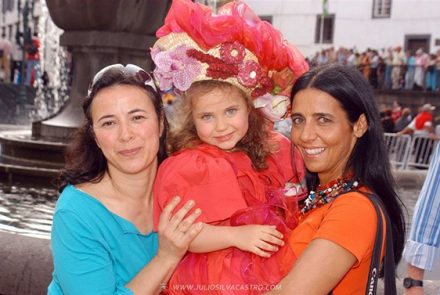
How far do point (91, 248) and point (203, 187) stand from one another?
501 mm

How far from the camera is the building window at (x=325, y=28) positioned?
3881 cm

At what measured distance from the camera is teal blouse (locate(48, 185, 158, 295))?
7.88 feet

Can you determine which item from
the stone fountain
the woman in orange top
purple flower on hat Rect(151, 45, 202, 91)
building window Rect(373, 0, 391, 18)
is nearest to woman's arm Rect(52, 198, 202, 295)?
the woman in orange top

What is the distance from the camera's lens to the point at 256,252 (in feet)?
8.00

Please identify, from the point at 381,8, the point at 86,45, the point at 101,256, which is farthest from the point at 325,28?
the point at 101,256

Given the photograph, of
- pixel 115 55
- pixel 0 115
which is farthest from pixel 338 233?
pixel 0 115

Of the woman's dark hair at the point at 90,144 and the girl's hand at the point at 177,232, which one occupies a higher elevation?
the woman's dark hair at the point at 90,144

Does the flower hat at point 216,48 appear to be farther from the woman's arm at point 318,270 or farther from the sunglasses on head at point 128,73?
the woman's arm at point 318,270

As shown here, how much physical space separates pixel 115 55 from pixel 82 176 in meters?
5.13

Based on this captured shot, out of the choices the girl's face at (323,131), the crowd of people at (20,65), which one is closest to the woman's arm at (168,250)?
the girl's face at (323,131)

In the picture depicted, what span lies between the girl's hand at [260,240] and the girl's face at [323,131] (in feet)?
1.12

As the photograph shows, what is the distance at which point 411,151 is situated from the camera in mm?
12945

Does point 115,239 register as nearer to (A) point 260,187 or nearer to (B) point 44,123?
(A) point 260,187

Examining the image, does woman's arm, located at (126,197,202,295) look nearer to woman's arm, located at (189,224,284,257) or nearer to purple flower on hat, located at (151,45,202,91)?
woman's arm, located at (189,224,284,257)
